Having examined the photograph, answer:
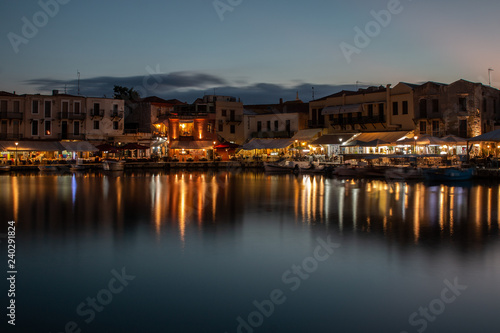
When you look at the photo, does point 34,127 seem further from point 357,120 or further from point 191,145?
point 357,120

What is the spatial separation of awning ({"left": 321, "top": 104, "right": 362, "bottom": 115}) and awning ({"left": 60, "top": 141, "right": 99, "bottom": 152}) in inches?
952

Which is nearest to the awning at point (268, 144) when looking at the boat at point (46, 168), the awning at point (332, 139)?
the awning at point (332, 139)

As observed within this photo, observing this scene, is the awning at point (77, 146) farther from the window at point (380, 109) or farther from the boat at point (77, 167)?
the window at point (380, 109)

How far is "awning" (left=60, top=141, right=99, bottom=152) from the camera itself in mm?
51509

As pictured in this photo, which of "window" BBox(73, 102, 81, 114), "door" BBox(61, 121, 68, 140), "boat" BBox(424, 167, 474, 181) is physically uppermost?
"window" BBox(73, 102, 81, 114)

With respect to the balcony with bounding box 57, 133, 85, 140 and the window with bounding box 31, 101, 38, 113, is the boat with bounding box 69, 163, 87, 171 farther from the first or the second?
the window with bounding box 31, 101, 38, 113

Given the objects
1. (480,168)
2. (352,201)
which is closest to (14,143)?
(352,201)

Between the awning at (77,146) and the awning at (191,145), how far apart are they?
27.8 feet

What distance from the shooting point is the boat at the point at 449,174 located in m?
32.9

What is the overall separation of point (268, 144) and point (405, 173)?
2054 centimetres

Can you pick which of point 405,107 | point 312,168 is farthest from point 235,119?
point 405,107

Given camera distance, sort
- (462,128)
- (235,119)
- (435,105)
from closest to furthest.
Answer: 1. (462,128)
2. (435,105)
3. (235,119)

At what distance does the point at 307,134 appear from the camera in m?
51.5

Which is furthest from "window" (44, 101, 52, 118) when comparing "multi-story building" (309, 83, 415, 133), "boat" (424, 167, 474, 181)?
"boat" (424, 167, 474, 181)
